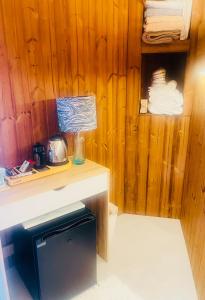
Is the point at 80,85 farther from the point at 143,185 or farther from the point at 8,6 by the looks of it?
the point at 143,185

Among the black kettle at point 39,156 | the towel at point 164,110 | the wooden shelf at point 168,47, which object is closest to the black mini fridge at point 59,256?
the black kettle at point 39,156

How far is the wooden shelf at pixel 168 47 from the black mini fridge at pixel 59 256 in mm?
1299

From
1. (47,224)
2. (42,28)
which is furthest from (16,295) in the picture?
(42,28)

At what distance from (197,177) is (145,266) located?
2.39 feet

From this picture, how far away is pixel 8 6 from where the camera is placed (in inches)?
58.2

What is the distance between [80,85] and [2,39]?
24.0 inches

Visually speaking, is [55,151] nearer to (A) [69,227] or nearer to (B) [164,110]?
(A) [69,227]

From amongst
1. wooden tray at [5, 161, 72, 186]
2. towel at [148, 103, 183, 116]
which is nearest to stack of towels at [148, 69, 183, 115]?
towel at [148, 103, 183, 116]

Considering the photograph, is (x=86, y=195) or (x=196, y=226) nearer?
(x=86, y=195)

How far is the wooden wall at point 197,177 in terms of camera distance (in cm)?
154

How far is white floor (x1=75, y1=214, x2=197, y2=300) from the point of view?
158cm

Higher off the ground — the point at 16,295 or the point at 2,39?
the point at 2,39

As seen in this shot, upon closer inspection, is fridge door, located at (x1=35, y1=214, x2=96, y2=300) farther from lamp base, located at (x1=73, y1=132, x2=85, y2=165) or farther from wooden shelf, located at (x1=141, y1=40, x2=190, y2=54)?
wooden shelf, located at (x1=141, y1=40, x2=190, y2=54)

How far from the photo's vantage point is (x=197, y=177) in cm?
170
